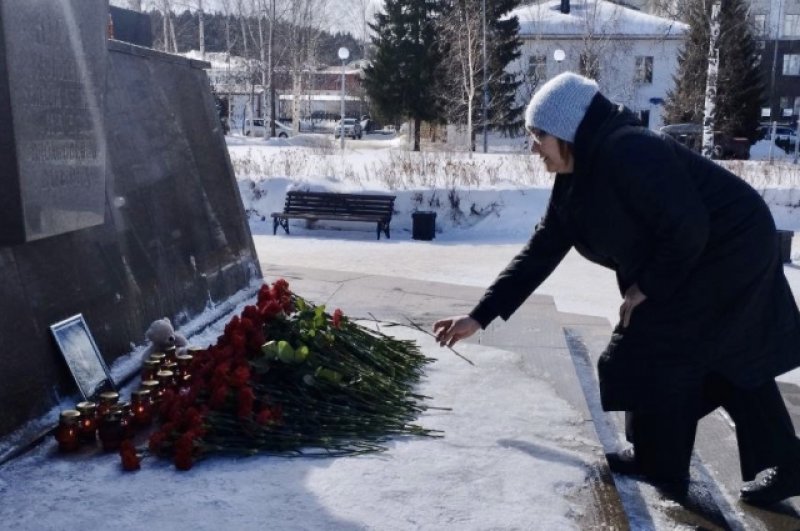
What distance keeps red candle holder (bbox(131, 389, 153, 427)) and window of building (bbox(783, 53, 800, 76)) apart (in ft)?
182

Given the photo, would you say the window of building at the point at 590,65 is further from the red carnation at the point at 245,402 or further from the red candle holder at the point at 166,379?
the red carnation at the point at 245,402

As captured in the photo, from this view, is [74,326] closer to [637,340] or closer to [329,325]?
[329,325]

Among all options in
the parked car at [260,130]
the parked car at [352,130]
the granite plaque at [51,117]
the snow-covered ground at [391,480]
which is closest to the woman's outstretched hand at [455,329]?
the snow-covered ground at [391,480]

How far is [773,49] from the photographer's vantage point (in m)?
51.7

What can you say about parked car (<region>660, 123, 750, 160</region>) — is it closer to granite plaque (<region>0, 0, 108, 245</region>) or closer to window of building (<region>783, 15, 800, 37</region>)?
window of building (<region>783, 15, 800, 37</region>)

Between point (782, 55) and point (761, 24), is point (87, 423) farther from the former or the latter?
point (782, 55)

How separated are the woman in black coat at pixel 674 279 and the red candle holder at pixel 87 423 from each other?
6.05 feet

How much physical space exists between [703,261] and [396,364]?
1.60 meters

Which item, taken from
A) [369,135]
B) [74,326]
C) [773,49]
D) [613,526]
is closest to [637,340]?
[613,526]

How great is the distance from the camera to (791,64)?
53.0 metres

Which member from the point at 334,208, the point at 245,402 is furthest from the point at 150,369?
the point at 334,208

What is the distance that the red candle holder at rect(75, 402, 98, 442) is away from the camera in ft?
10.8

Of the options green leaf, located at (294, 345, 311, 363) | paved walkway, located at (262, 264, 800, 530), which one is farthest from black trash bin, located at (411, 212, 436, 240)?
green leaf, located at (294, 345, 311, 363)

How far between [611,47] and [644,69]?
387 cm
